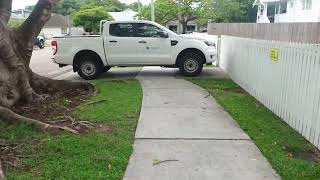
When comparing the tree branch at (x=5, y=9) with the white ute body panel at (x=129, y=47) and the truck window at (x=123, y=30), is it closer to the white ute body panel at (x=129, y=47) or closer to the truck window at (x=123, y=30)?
the white ute body panel at (x=129, y=47)

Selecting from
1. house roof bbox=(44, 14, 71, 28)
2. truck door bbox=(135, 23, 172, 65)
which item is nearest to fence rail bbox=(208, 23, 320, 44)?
truck door bbox=(135, 23, 172, 65)

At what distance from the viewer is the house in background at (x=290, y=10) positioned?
32.9m

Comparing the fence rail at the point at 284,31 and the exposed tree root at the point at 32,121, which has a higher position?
the fence rail at the point at 284,31

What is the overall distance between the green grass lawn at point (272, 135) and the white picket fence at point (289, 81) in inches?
6.3

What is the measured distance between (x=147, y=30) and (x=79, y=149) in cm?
820

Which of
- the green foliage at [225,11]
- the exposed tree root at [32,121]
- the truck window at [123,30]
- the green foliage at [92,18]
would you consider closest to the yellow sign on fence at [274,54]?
the exposed tree root at [32,121]

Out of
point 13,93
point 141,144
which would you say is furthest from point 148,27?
point 141,144

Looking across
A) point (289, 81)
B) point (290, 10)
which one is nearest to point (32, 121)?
point (289, 81)

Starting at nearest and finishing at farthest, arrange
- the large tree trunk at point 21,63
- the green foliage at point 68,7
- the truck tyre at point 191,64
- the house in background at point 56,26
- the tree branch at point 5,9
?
1. the large tree trunk at point 21,63
2. the tree branch at point 5,9
3. the truck tyre at point 191,64
4. the house in background at point 56,26
5. the green foliage at point 68,7

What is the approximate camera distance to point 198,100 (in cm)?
939

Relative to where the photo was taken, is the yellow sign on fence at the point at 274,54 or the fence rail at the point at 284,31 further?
the fence rail at the point at 284,31

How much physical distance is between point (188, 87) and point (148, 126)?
4.34 metres

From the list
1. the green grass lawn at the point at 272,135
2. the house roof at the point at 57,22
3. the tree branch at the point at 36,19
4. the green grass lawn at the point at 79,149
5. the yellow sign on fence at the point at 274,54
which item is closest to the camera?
the green grass lawn at the point at 79,149

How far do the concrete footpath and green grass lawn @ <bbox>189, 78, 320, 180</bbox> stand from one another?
0.14 m
